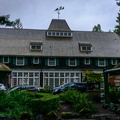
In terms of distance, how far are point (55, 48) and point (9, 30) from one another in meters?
9.33

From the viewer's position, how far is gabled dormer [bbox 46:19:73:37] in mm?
38406

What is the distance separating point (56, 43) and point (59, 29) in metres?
3.95

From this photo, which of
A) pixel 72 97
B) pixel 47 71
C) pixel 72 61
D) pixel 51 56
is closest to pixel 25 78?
pixel 47 71

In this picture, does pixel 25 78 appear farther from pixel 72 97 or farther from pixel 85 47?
pixel 72 97

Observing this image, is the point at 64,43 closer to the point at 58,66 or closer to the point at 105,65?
the point at 58,66

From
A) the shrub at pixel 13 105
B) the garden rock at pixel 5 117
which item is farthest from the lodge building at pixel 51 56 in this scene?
the garden rock at pixel 5 117

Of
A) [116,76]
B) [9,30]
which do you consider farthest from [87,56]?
[116,76]

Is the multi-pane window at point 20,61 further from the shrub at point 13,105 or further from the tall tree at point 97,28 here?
the tall tree at point 97,28

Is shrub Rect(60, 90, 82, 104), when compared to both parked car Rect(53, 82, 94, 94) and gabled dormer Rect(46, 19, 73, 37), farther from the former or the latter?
gabled dormer Rect(46, 19, 73, 37)

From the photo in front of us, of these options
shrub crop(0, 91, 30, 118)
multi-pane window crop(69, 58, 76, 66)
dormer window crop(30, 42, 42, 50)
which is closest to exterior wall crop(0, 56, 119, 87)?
multi-pane window crop(69, 58, 76, 66)

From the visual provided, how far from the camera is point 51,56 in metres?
34.0

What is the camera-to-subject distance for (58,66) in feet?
114

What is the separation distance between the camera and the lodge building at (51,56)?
33750mm

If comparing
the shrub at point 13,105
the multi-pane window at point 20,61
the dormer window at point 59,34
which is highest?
the dormer window at point 59,34
